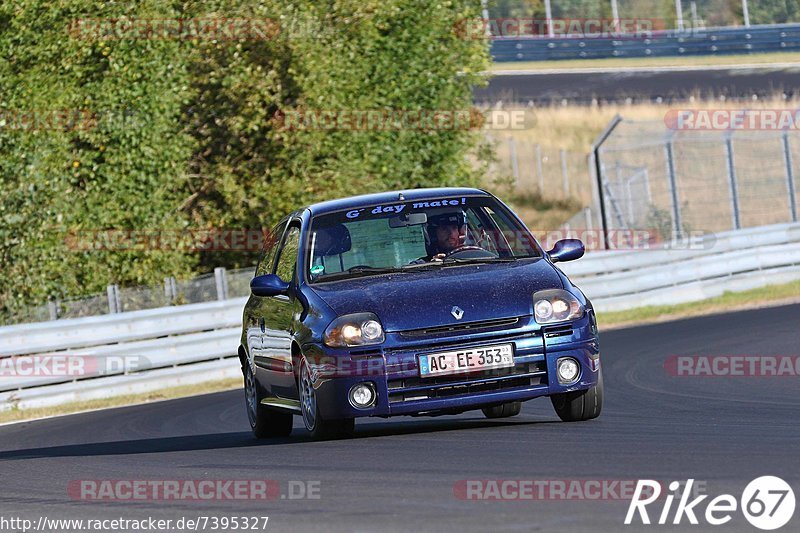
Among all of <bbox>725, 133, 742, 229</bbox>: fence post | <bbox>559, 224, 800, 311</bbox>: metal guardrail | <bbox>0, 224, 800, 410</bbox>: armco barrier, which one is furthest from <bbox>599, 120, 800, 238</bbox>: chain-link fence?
<bbox>0, 224, 800, 410</bbox>: armco barrier

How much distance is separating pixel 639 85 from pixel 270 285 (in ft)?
131

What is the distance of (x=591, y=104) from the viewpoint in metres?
46.5

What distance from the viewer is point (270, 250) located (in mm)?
11875

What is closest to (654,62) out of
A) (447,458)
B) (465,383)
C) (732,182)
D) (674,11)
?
(674,11)

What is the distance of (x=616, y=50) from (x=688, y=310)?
107 feet

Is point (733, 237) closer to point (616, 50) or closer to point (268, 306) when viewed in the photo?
point (268, 306)

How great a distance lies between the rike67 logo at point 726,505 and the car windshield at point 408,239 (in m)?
3.67

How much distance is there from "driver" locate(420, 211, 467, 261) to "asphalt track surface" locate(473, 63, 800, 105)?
3514 centimetres

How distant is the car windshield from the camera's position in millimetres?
10148

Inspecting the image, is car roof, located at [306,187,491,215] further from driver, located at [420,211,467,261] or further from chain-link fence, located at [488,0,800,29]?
chain-link fence, located at [488,0,800,29]

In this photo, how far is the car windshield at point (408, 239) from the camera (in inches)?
400

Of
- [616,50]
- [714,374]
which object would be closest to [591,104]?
[616,50]

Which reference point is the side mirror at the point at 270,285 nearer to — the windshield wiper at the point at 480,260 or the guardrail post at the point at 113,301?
the windshield wiper at the point at 480,260

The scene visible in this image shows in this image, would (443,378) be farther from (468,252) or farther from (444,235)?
(444,235)
